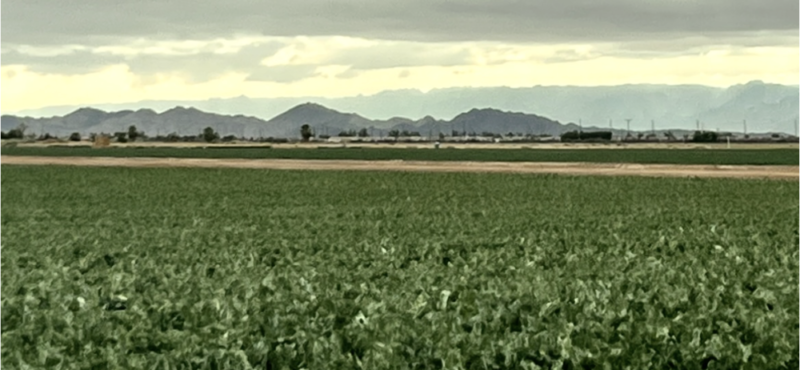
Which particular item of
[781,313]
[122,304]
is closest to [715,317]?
[781,313]

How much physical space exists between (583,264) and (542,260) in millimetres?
1103

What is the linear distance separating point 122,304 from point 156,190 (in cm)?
3206

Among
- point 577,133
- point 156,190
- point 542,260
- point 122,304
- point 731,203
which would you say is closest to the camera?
point 122,304

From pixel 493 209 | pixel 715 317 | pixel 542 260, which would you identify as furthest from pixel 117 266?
pixel 493 209

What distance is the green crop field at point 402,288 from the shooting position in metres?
9.73

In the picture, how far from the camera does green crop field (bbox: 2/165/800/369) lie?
9734 mm

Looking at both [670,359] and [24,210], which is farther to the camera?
[24,210]

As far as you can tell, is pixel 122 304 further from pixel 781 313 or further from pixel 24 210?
pixel 24 210

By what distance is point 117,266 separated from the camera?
17.1 m

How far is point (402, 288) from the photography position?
14.0m

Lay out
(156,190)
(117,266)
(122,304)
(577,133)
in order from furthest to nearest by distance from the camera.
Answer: (577,133), (156,190), (117,266), (122,304)

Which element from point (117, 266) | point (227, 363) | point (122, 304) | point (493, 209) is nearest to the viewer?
point (227, 363)

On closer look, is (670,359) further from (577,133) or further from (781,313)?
(577,133)

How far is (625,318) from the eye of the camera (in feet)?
36.6
